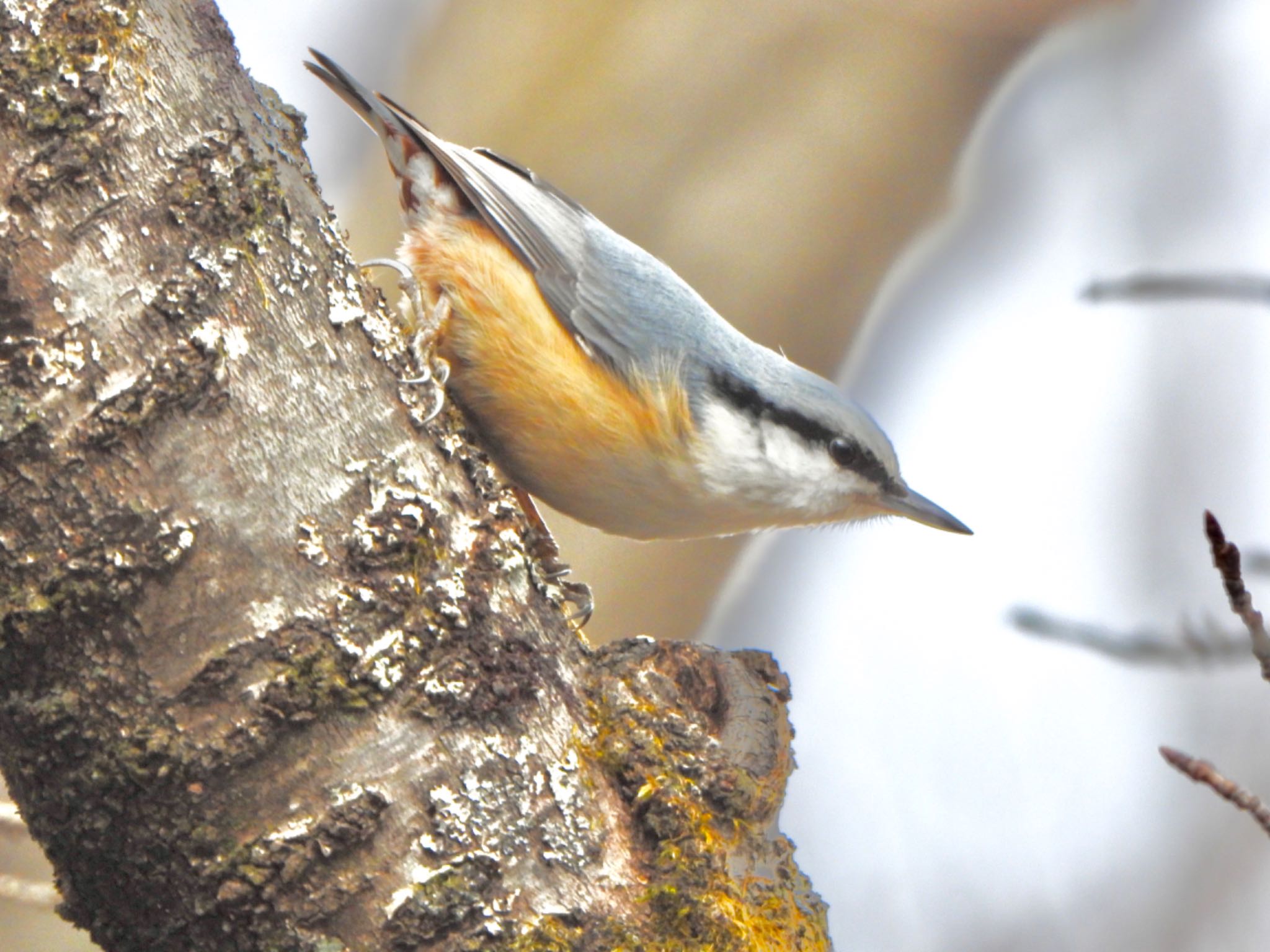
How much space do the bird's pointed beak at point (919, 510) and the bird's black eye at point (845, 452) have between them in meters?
0.16

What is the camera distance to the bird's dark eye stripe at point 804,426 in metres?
2.52

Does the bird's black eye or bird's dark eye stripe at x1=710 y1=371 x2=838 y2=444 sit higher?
the bird's black eye

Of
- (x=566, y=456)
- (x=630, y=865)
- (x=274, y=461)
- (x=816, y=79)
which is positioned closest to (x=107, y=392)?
(x=274, y=461)

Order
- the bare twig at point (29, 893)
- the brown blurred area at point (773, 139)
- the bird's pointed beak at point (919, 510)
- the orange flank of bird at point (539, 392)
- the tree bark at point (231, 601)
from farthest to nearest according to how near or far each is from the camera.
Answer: the brown blurred area at point (773, 139) → the bird's pointed beak at point (919, 510) → the orange flank of bird at point (539, 392) → the bare twig at point (29, 893) → the tree bark at point (231, 601)

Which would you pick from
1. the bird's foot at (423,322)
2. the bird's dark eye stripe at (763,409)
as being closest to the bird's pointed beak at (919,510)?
the bird's dark eye stripe at (763,409)

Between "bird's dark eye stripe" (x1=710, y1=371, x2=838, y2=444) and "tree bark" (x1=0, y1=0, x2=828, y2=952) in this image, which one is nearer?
"tree bark" (x1=0, y1=0, x2=828, y2=952)

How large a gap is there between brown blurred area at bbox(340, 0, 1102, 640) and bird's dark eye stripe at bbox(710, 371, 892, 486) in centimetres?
122

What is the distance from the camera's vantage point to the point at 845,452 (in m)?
2.61

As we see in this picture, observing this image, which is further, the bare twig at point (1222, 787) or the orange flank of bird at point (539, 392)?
the orange flank of bird at point (539, 392)

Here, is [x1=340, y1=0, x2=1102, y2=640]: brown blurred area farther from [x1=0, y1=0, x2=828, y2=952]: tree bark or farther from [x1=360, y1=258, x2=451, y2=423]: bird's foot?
[x1=0, y1=0, x2=828, y2=952]: tree bark

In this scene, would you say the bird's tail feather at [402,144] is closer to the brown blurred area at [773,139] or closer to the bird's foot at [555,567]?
the bird's foot at [555,567]

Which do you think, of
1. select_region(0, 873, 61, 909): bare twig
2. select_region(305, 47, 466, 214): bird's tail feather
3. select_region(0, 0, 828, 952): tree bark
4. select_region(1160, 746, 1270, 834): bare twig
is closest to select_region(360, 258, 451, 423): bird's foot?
select_region(305, 47, 466, 214): bird's tail feather

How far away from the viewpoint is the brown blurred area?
148 inches

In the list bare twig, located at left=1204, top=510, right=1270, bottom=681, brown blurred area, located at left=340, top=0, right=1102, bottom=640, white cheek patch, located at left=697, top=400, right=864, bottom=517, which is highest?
brown blurred area, located at left=340, top=0, right=1102, bottom=640
